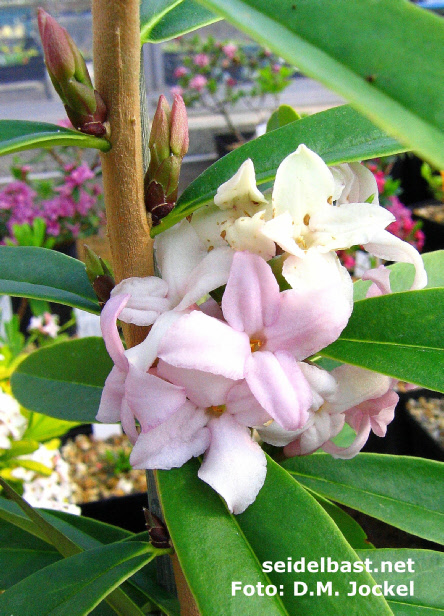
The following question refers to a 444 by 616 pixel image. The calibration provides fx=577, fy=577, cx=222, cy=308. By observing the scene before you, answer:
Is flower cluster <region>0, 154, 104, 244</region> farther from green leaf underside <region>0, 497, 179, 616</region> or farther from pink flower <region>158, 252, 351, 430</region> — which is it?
pink flower <region>158, 252, 351, 430</region>

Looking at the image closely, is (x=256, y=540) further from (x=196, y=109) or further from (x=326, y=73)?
(x=196, y=109)

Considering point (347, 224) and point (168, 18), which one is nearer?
point (347, 224)

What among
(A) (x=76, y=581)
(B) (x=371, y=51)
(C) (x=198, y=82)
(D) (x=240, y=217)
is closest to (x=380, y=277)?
(D) (x=240, y=217)

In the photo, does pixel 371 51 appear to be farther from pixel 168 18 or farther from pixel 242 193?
pixel 168 18

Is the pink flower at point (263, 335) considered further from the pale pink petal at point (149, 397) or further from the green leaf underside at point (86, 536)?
the green leaf underside at point (86, 536)

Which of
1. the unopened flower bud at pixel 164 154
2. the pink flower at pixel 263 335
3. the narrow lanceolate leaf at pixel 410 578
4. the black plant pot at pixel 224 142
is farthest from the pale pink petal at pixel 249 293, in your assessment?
the black plant pot at pixel 224 142

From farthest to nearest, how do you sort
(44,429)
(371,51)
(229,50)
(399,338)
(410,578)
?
(229,50) < (44,429) < (410,578) < (399,338) < (371,51)

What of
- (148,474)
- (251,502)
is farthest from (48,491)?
(251,502)
